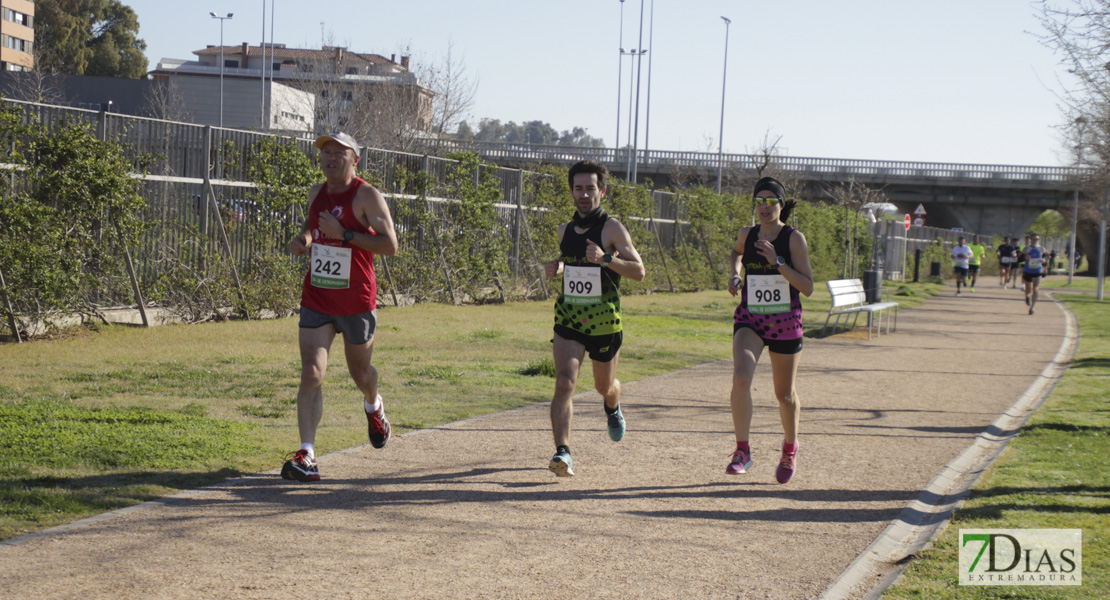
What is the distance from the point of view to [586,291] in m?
6.89

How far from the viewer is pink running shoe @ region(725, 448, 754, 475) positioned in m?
6.98

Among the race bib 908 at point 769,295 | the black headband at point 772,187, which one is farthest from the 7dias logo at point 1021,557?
the black headband at point 772,187

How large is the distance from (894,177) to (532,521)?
66.3m

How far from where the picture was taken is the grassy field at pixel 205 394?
617 cm

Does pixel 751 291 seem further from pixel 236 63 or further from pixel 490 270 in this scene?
pixel 236 63

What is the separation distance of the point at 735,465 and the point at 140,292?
933 centimetres

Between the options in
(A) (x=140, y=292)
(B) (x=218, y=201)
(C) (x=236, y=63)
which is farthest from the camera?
(C) (x=236, y=63)

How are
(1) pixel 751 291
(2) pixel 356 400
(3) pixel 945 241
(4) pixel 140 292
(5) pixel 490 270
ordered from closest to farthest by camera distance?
(1) pixel 751 291
(2) pixel 356 400
(4) pixel 140 292
(5) pixel 490 270
(3) pixel 945 241

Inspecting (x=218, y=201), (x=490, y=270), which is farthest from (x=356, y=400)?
(x=490, y=270)

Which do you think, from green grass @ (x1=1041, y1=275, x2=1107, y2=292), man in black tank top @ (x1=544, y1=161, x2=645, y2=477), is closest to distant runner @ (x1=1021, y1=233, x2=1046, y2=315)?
green grass @ (x1=1041, y1=275, x2=1107, y2=292)

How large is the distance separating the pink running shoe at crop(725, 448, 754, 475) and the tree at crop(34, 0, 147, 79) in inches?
A: 3267

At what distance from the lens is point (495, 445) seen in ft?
25.5

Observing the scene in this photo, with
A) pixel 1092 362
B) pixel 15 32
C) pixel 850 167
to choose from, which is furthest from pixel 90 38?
pixel 1092 362

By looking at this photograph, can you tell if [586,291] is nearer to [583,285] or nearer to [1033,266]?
[583,285]
